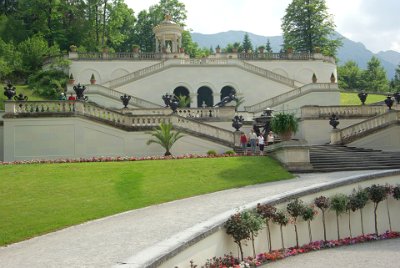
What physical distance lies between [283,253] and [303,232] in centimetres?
146

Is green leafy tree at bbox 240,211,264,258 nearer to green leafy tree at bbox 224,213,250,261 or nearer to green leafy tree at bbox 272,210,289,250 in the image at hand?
green leafy tree at bbox 224,213,250,261

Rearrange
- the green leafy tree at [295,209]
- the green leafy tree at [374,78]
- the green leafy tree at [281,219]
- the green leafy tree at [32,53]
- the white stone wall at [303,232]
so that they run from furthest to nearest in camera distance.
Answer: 1. the green leafy tree at [374,78]
2. the green leafy tree at [32,53]
3. the green leafy tree at [295,209]
4. the green leafy tree at [281,219]
5. the white stone wall at [303,232]

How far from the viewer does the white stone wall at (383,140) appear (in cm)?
2802

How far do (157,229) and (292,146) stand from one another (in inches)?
454

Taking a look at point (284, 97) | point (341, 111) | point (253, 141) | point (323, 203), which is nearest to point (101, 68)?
point (284, 97)

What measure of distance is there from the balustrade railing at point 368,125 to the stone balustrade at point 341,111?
2.62 metres

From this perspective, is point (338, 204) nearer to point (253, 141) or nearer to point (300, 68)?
point (253, 141)

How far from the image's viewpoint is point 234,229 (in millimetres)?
10109

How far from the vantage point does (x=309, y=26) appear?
6856cm

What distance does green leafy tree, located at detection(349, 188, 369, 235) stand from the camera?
1449 cm

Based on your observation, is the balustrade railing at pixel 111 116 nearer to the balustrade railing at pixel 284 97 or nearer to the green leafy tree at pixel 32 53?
the balustrade railing at pixel 284 97

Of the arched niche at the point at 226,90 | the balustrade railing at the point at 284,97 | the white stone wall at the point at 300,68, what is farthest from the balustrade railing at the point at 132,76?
the white stone wall at the point at 300,68

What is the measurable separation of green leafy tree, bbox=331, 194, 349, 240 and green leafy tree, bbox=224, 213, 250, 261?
465 cm

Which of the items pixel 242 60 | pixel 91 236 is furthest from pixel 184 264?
pixel 242 60
